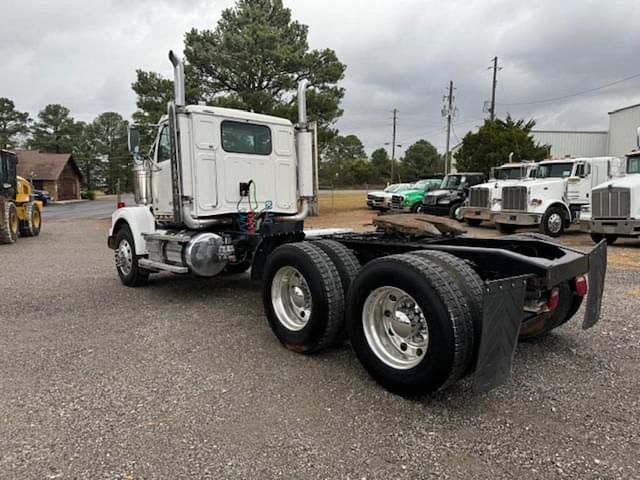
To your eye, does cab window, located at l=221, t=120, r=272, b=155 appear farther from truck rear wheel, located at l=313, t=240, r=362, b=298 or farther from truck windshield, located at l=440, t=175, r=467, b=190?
truck windshield, located at l=440, t=175, r=467, b=190

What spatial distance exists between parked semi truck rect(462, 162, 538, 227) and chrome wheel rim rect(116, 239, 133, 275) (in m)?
12.3

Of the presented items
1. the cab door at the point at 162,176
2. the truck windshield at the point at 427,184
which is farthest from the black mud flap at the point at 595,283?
the truck windshield at the point at 427,184

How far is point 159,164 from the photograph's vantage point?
Answer: 23.4 feet

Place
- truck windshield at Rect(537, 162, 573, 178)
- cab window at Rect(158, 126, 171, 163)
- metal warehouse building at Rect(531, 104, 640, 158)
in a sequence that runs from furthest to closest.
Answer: metal warehouse building at Rect(531, 104, 640, 158)
truck windshield at Rect(537, 162, 573, 178)
cab window at Rect(158, 126, 171, 163)

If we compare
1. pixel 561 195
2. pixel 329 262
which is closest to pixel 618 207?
pixel 561 195

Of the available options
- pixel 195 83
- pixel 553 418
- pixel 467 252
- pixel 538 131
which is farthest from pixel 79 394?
pixel 538 131

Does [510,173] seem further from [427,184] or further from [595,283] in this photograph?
[595,283]

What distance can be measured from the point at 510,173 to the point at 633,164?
539cm

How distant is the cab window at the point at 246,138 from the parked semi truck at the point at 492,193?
1115 centimetres

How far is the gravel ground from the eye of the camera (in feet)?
9.00

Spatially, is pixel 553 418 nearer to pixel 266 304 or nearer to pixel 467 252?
pixel 467 252

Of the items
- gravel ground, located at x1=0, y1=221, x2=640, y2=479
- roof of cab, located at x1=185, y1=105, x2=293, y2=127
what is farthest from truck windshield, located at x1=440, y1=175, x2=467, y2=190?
gravel ground, located at x1=0, y1=221, x2=640, y2=479

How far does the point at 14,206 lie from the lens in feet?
49.9

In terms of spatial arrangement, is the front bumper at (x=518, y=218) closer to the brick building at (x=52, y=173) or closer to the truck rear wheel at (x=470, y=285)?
the truck rear wheel at (x=470, y=285)
